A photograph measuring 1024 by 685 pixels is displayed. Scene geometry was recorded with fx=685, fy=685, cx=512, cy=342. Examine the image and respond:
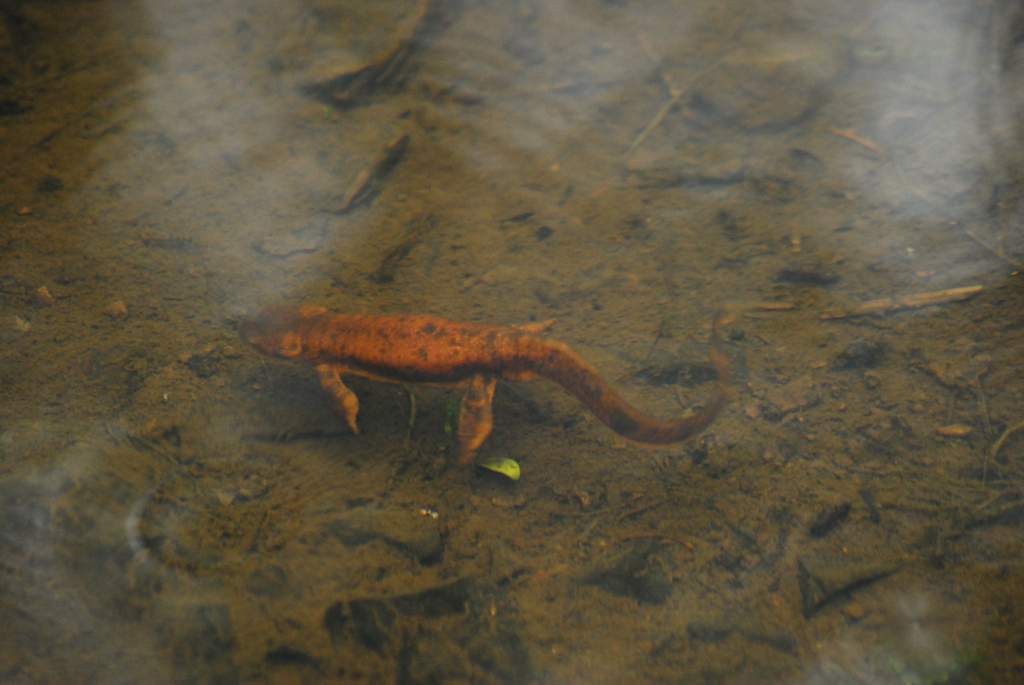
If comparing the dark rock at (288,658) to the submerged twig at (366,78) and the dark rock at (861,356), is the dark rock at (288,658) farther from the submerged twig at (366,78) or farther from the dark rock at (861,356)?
the submerged twig at (366,78)

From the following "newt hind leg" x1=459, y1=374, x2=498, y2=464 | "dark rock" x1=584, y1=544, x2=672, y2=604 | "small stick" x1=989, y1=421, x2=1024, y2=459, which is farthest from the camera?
"newt hind leg" x1=459, y1=374, x2=498, y2=464

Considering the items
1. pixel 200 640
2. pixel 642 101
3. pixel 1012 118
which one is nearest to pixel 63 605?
pixel 200 640

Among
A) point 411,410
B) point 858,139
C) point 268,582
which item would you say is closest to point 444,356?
point 411,410

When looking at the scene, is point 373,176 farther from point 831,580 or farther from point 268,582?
point 831,580

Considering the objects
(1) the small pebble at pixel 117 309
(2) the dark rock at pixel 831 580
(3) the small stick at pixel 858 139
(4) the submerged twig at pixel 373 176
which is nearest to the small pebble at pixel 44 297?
(1) the small pebble at pixel 117 309

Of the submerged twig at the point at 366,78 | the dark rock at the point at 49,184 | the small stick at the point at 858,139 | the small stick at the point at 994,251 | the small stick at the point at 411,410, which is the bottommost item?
the small stick at the point at 411,410

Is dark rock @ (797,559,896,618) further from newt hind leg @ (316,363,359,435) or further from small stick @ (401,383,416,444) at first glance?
newt hind leg @ (316,363,359,435)

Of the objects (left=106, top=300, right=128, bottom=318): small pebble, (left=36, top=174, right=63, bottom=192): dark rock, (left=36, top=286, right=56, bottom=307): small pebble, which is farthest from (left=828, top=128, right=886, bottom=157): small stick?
(left=36, top=174, right=63, bottom=192): dark rock
